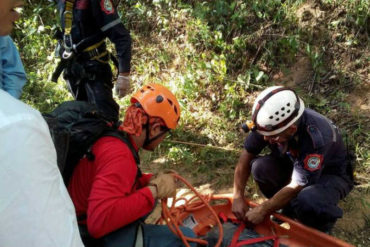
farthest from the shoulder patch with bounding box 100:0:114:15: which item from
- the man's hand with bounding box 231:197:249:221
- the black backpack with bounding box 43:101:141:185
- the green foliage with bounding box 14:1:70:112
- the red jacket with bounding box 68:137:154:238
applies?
the green foliage with bounding box 14:1:70:112

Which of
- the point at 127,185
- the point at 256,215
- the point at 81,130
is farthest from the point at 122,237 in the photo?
the point at 256,215

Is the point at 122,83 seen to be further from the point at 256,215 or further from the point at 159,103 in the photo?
Answer: the point at 256,215

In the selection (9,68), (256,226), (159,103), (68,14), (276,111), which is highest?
(68,14)

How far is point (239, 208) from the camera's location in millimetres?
2842

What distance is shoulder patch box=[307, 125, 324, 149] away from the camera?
258 centimetres

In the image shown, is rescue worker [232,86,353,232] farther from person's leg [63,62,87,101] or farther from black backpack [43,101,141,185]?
person's leg [63,62,87,101]

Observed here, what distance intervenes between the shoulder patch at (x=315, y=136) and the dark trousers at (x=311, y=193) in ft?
1.25

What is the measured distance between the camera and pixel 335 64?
4508mm

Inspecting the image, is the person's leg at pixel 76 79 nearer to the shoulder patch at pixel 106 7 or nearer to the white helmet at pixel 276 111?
the shoulder patch at pixel 106 7

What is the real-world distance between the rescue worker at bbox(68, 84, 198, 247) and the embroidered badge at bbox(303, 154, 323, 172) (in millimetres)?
987

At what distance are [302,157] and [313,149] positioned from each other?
97mm

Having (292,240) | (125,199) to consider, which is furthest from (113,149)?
(292,240)

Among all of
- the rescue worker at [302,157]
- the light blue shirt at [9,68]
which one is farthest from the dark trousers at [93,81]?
the rescue worker at [302,157]

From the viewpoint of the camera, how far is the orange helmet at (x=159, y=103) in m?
2.19
